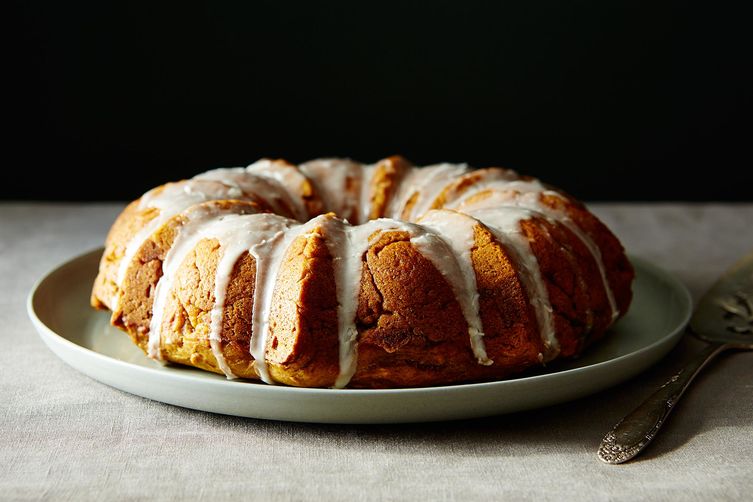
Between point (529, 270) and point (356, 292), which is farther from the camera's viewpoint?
point (529, 270)

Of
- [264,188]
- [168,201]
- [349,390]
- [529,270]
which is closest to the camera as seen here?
[349,390]

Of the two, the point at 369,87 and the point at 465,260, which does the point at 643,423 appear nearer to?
the point at 465,260

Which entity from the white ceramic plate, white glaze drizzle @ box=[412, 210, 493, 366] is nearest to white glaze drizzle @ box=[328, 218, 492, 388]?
white glaze drizzle @ box=[412, 210, 493, 366]

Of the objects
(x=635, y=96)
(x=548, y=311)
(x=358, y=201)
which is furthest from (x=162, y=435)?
(x=635, y=96)

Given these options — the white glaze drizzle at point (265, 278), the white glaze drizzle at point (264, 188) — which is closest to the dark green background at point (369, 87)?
the white glaze drizzle at point (264, 188)

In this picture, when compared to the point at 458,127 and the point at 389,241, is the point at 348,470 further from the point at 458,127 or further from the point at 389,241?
the point at 458,127

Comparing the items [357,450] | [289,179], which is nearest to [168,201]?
[289,179]

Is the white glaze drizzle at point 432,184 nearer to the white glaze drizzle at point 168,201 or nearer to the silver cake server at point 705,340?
the white glaze drizzle at point 168,201
